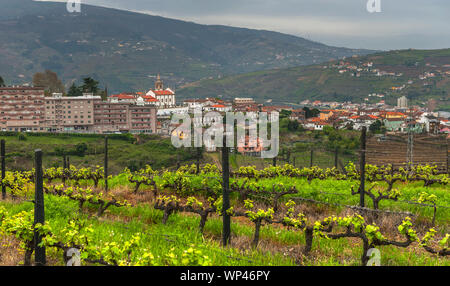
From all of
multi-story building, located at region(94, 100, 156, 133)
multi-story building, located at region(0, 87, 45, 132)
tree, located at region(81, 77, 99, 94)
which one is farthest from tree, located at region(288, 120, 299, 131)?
multi-story building, located at region(0, 87, 45, 132)

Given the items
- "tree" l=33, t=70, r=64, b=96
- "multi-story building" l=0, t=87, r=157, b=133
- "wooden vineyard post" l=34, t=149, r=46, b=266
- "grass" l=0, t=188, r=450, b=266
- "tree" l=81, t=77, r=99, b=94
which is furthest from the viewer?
"tree" l=33, t=70, r=64, b=96

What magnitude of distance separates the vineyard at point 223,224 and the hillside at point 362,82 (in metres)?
133

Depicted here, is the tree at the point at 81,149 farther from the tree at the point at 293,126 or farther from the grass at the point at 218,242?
the grass at the point at 218,242

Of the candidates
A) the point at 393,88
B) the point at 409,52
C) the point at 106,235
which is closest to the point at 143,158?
the point at 106,235

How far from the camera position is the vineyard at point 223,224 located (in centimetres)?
497

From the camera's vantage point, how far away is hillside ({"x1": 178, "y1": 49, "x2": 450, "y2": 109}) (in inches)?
5723

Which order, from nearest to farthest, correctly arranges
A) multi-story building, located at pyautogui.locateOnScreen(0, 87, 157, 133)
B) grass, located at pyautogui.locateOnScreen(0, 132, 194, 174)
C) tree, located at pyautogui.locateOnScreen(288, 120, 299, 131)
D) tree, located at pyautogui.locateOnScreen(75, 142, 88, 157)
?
1. grass, located at pyautogui.locateOnScreen(0, 132, 194, 174)
2. tree, located at pyautogui.locateOnScreen(75, 142, 88, 157)
3. tree, located at pyautogui.locateOnScreen(288, 120, 299, 131)
4. multi-story building, located at pyautogui.locateOnScreen(0, 87, 157, 133)

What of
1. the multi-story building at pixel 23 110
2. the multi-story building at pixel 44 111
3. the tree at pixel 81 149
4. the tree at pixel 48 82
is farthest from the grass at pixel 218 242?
the tree at pixel 48 82

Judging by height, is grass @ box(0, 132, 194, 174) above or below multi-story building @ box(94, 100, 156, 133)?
below

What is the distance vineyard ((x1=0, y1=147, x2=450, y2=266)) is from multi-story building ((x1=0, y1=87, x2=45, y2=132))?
65.7 m

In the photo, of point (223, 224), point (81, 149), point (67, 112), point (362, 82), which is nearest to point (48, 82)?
point (67, 112)

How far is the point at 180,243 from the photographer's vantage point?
594 centimetres

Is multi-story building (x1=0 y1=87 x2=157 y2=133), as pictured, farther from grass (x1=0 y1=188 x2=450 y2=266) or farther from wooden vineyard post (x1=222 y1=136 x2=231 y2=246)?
wooden vineyard post (x1=222 y1=136 x2=231 y2=246)

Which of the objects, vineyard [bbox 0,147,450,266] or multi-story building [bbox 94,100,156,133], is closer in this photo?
vineyard [bbox 0,147,450,266]
